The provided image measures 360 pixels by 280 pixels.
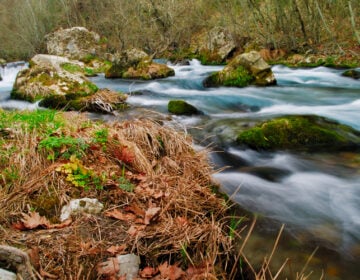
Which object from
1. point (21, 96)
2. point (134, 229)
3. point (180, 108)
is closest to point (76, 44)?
point (21, 96)

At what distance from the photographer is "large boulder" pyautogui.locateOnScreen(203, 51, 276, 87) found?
1124 centimetres

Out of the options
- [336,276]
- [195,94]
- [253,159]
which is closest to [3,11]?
[195,94]

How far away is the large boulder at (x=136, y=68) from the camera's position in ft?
45.7

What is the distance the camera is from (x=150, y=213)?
2527 millimetres

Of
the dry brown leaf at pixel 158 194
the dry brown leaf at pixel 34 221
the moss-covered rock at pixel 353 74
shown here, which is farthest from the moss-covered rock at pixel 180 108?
the moss-covered rock at pixel 353 74

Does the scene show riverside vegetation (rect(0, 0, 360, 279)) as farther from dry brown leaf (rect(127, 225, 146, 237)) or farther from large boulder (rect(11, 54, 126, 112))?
large boulder (rect(11, 54, 126, 112))

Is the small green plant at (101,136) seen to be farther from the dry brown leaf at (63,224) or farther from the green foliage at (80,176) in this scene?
the dry brown leaf at (63,224)

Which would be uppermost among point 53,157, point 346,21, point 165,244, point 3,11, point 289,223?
point 3,11

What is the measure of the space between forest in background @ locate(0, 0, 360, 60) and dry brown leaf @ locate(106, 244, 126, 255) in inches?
352

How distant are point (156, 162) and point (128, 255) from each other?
1533mm

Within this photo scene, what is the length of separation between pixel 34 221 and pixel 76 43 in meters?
25.5

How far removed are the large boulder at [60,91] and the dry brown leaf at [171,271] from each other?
5569mm

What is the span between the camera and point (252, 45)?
1897 cm

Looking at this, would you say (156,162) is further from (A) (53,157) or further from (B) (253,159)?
(B) (253,159)
